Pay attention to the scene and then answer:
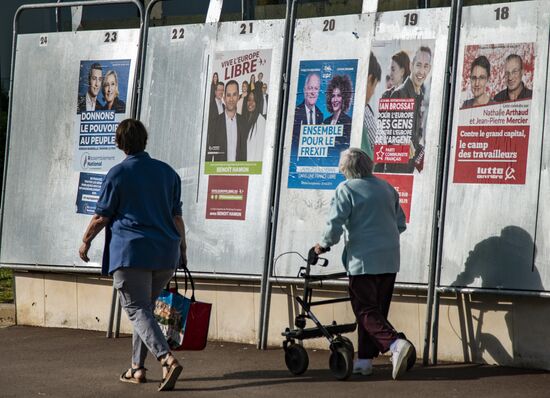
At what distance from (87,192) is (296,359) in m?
3.48

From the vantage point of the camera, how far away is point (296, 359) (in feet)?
29.6

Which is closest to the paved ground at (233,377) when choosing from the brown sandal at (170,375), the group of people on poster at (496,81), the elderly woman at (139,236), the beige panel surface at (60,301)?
the brown sandal at (170,375)

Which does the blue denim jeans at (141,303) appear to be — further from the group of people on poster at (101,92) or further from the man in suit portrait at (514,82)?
the group of people on poster at (101,92)

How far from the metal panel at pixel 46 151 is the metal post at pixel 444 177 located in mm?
3421

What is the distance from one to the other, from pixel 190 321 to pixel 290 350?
2.55 ft

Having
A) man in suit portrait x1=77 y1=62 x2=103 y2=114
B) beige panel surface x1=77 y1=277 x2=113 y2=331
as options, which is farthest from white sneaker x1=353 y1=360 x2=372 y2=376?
man in suit portrait x1=77 y1=62 x2=103 y2=114

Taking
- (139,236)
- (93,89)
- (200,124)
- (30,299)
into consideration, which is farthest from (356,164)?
(30,299)

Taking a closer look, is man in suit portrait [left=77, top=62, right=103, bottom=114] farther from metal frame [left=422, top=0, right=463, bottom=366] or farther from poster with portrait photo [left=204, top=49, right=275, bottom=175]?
metal frame [left=422, top=0, right=463, bottom=366]

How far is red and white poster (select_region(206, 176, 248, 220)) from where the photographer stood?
35.0ft

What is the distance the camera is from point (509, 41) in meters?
9.27

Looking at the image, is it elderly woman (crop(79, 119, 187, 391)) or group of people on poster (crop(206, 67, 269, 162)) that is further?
group of people on poster (crop(206, 67, 269, 162))

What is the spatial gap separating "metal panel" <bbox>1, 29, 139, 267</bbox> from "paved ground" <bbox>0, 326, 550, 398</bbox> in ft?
4.46

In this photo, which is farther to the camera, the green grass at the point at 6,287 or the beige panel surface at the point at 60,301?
the green grass at the point at 6,287

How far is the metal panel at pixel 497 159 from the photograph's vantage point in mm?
9102
